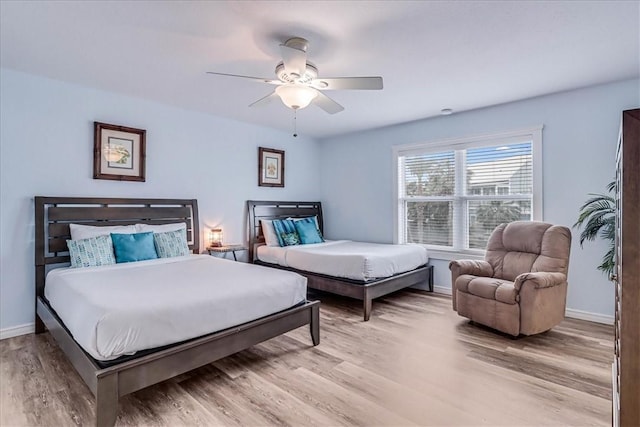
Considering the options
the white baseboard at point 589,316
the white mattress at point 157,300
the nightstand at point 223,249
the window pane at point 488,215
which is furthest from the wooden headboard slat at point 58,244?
the white baseboard at point 589,316

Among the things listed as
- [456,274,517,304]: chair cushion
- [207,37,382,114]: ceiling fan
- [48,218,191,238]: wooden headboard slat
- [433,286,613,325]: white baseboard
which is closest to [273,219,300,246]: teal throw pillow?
[48,218,191,238]: wooden headboard slat

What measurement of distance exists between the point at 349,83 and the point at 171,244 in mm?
2636

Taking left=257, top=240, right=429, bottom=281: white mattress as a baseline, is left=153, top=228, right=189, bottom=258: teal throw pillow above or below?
above

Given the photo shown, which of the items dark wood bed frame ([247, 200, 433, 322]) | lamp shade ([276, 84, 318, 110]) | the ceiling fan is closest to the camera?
the ceiling fan

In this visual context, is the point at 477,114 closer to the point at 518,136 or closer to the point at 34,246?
the point at 518,136

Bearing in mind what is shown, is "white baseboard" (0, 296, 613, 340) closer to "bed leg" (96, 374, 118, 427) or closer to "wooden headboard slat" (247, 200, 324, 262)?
"bed leg" (96, 374, 118, 427)

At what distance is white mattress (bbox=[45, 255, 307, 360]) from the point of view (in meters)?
1.91

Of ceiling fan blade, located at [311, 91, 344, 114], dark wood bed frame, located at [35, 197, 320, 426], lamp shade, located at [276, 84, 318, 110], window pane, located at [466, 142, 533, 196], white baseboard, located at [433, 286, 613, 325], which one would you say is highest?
ceiling fan blade, located at [311, 91, 344, 114]

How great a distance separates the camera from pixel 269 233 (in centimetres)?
500

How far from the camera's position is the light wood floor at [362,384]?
2.00 metres

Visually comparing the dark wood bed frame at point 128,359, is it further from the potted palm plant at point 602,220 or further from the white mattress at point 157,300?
the potted palm plant at point 602,220

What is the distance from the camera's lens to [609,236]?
3.31 meters

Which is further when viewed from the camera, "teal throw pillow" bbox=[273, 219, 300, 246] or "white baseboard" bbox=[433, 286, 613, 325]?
"teal throw pillow" bbox=[273, 219, 300, 246]

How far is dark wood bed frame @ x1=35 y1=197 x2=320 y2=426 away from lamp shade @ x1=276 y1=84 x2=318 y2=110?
170 cm
